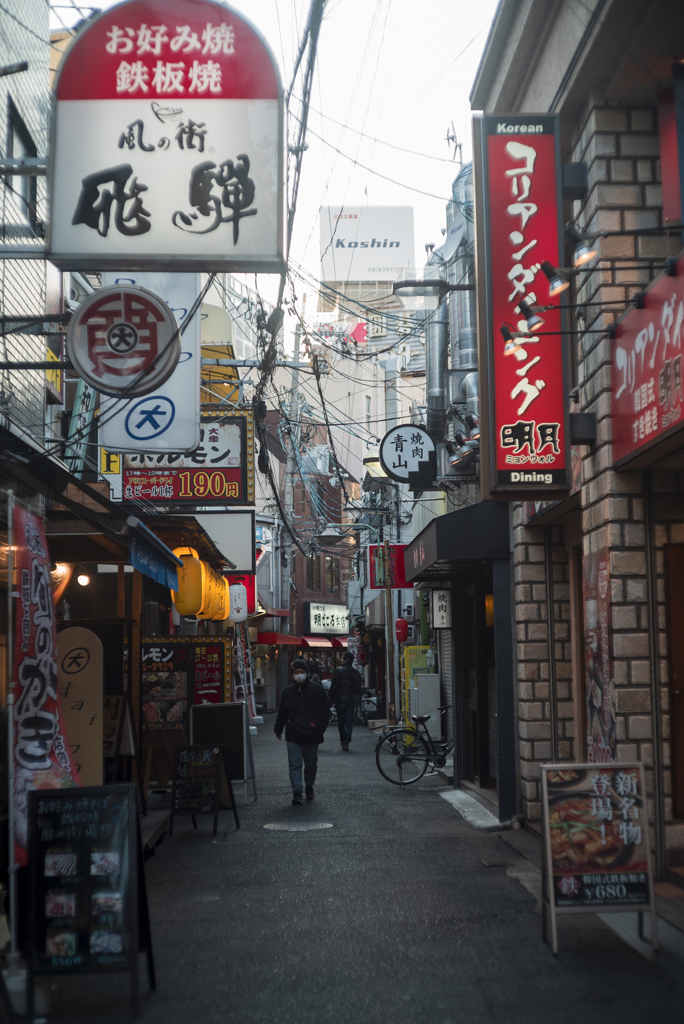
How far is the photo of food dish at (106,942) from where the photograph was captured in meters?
5.32

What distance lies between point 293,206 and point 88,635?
16.8 ft

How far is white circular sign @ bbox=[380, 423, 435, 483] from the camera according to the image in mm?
17172

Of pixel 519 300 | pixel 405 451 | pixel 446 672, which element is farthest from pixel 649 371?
pixel 446 672

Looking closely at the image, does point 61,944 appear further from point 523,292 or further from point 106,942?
point 523,292

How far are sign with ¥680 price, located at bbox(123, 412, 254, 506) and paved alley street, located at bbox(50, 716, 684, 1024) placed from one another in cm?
566

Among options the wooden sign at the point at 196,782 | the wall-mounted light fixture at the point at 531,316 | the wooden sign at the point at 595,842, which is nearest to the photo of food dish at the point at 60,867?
the wooden sign at the point at 595,842

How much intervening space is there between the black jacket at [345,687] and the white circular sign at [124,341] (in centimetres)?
1672

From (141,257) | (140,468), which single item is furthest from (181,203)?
(140,468)

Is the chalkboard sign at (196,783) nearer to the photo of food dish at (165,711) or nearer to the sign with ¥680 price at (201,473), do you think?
the photo of food dish at (165,711)

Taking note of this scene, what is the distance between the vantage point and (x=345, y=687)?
894 inches

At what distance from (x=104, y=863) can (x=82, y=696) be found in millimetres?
2865

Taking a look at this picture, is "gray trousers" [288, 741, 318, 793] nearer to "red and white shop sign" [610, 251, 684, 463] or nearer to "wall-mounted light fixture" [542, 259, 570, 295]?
"red and white shop sign" [610, 251, 684, 463]

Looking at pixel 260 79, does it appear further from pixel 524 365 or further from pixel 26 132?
pixel 26 132

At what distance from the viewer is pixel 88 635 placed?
824cm
